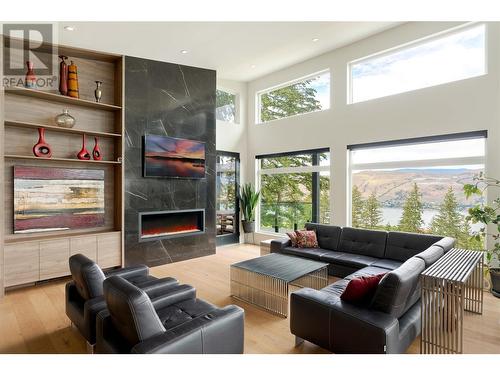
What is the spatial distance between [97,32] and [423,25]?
4916mm

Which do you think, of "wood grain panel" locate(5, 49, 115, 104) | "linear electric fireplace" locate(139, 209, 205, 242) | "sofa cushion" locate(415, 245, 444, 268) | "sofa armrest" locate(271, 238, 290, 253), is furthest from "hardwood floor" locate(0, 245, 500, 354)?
"wood grain panel" locate(5, 49, 115, 104)

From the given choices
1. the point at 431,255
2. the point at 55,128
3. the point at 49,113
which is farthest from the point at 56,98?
the point at 431,255

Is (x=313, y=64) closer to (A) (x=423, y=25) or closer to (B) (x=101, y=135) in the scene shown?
(A) (x=423, y=25)

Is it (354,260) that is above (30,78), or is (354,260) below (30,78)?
below

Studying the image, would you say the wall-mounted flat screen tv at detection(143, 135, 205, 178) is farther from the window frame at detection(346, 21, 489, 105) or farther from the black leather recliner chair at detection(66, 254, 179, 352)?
the window frame at detection(346, 21, 489, 105)

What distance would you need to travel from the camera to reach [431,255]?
278 centimetres

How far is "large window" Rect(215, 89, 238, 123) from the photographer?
263 inches

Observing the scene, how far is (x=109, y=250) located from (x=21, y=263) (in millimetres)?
1112

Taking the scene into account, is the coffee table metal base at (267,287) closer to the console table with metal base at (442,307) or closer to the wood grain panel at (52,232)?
the console table with metal base at (442,307)

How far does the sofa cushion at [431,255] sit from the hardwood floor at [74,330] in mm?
739

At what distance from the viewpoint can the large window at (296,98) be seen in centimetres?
580

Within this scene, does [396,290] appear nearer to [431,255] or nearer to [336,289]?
[336,289]
